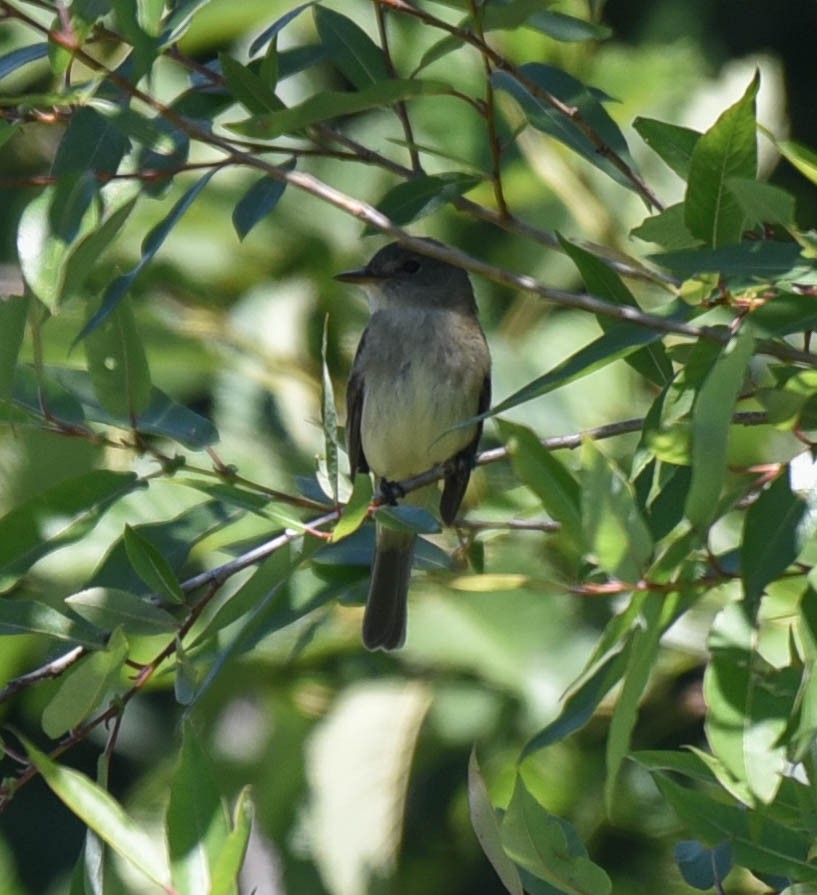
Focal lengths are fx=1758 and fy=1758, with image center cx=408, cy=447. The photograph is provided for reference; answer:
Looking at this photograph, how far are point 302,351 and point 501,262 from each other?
68cm

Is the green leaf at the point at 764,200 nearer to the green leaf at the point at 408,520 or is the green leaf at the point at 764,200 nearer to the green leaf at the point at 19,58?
the green leaf at the point at 408,520

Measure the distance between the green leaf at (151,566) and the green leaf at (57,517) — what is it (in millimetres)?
110

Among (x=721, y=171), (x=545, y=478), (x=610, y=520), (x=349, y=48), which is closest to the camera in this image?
(x=610, y=520)

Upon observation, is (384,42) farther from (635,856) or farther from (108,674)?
(635,856)

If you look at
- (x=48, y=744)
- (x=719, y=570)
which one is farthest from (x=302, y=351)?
(x=719, y=570)

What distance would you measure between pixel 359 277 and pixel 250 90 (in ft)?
7.37

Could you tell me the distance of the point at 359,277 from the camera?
4949mm

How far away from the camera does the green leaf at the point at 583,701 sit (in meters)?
2.12

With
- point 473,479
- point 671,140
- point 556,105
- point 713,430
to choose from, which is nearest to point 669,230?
point 671,140

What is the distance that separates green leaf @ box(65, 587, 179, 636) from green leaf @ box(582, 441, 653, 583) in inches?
33.4

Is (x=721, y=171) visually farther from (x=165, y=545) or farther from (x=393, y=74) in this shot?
(x=165, y=545)

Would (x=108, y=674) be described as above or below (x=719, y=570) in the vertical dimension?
below

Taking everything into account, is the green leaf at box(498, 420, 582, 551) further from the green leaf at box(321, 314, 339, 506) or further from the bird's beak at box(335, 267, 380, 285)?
the bird's beak at box(335, 267, 380, 285)

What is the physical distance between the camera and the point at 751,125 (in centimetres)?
242
